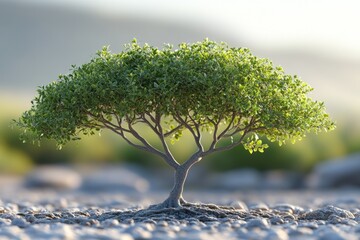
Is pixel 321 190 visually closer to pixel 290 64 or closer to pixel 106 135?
pixel 106 135

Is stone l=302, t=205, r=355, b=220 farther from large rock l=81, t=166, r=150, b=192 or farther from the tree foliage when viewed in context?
large rock l=81, t=166, r=150, b=192

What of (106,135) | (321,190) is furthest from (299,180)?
(106,135)

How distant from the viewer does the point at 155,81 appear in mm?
11664

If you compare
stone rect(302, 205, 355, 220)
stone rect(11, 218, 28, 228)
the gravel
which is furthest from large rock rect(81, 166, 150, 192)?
stone rect(11, 218, 28, 228)

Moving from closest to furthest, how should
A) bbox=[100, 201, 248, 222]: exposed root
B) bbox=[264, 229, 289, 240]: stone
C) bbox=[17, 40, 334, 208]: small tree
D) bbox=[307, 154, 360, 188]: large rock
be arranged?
bbox=[264, 229, 289, 240]: stone
bbox=[17, 40, 334, 208]: small tree
bbox=[100, 201, 248, 222]: exposed root
bbox=[307, 154, 360, 188]: large rock

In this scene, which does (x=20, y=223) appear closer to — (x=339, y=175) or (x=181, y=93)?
(x=181, y=93)

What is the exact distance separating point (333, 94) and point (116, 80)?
137m

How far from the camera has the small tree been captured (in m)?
11.5

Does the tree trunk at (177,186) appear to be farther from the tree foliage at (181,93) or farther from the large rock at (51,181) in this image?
the large rock at (51,181)

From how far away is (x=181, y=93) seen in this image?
11.7 m

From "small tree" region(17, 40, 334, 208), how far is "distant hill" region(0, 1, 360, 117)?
12092 cm

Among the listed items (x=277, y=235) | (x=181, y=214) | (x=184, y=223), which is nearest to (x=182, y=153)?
(x=181, y=214)

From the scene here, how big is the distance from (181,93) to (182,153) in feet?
74.0

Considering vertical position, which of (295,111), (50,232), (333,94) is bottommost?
(50,232)
